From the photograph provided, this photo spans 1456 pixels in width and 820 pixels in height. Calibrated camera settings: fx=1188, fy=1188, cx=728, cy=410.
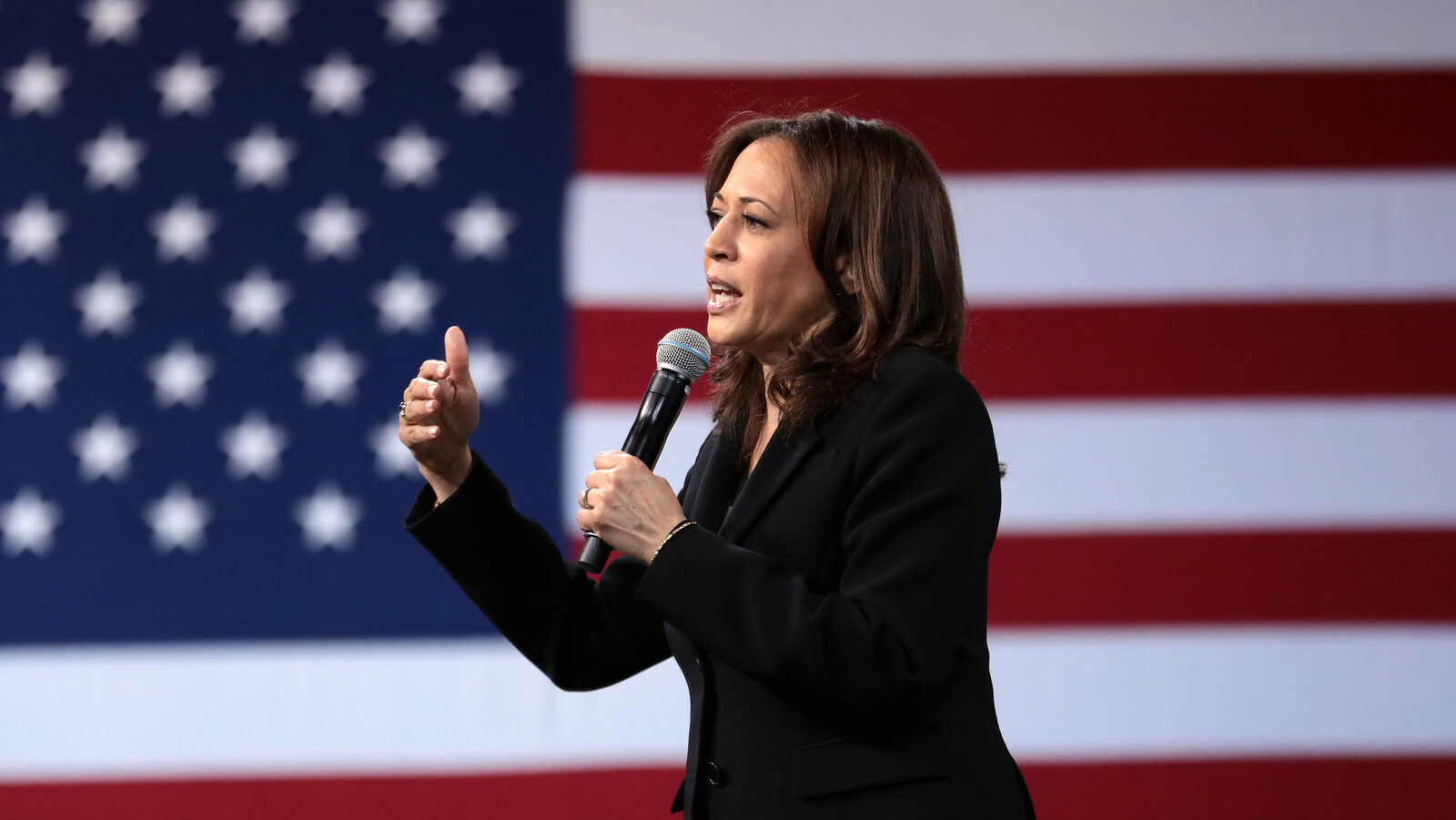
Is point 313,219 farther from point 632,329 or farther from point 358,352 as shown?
point 632,329

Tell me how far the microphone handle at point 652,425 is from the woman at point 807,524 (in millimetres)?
49

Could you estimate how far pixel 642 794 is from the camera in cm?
225

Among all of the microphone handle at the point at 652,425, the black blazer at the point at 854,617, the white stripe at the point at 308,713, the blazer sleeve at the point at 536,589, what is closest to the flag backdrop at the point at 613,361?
the white stripe at the point at 308,713

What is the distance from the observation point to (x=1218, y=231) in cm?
229

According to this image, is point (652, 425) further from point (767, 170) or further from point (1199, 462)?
point (1199, 462)

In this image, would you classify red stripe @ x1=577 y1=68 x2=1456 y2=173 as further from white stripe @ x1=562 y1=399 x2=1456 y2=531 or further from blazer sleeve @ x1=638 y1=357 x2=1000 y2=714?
blazer sleeve @ x1=638 y1=357 x2=1000 y2=714

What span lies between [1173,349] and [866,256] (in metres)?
1.44

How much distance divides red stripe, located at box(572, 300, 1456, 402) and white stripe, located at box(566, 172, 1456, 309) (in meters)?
0.04

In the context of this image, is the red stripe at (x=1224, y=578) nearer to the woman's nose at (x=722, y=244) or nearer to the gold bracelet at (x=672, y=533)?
the woman's nose at (x=722, y=244)

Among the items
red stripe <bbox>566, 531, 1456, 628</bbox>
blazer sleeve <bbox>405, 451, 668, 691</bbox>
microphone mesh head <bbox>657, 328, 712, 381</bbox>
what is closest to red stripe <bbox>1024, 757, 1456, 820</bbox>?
red stripe <bbox>566, 531, 1456, 628</bbox>

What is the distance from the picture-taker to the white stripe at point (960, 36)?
233cm

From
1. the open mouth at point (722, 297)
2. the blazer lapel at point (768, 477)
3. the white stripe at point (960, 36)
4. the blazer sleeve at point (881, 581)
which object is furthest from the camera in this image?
the white stripe at point (960, 36)

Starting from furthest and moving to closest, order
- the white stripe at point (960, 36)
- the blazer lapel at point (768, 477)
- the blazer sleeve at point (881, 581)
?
the white stripe at point (960, 36) → the blazer lapel at point (768, 477) → the blazer sleeve at point (881, 581)

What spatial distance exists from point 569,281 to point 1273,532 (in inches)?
55.9
